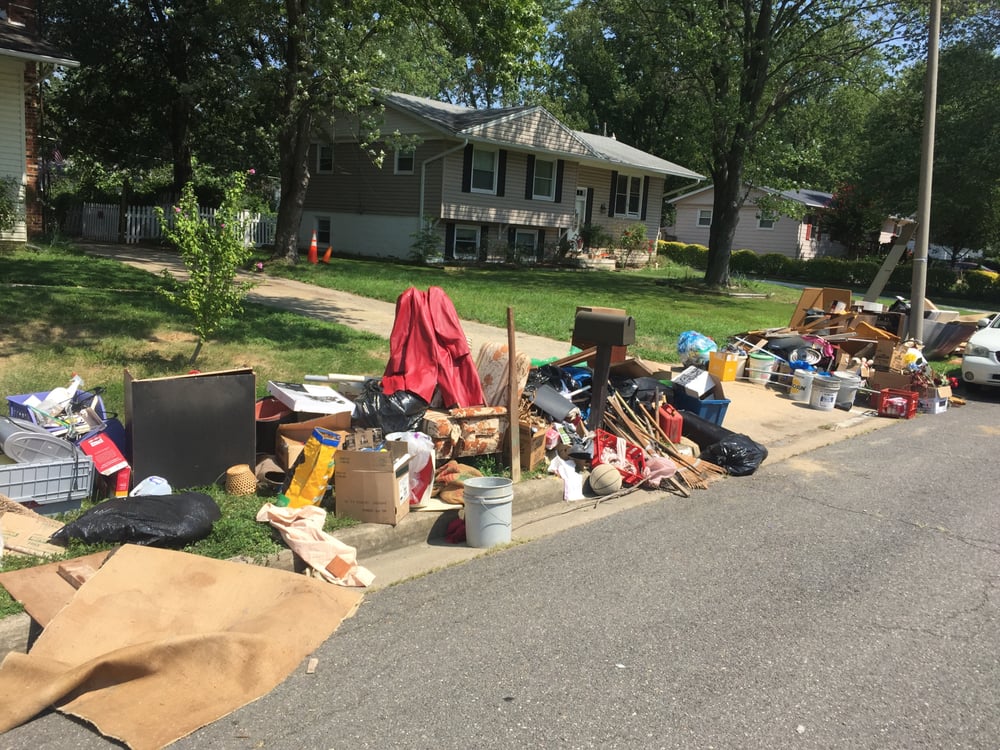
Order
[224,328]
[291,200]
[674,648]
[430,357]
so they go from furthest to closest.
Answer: [291,200] < [224,328] < [430,357] < [674,648]

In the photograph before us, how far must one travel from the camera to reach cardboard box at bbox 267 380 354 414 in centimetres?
620

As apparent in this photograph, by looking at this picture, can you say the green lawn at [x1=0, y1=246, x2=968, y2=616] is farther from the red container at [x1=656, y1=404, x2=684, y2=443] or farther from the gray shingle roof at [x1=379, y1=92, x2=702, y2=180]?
the gray shingle roof at [x1=379, y1=92, x2=702, y2=180]

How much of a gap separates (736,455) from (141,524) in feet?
17.1

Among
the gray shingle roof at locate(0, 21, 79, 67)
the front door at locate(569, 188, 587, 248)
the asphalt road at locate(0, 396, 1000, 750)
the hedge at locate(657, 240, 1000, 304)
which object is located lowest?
the asphalt road at locate(0, 396, 1000, 750)

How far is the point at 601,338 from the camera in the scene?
7008 mm

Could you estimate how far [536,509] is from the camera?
6145 mm

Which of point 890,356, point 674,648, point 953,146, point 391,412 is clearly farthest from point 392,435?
point 953,146

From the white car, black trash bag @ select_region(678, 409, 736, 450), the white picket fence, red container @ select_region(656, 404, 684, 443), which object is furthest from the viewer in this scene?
the white picket fence

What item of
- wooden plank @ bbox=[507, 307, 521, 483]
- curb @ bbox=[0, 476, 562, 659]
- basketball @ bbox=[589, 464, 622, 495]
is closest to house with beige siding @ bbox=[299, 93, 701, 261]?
wooden plank @ bbox=[507, 307, 521, 483]

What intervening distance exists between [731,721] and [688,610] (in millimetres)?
1061

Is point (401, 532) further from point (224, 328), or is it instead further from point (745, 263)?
point (745, 263)

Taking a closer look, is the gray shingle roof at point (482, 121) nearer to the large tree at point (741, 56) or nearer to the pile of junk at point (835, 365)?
the large tree at point (741, 56)

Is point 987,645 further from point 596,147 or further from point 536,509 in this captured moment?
point 596,147

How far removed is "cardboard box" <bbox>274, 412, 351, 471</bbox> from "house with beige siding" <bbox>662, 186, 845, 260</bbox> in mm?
35410
